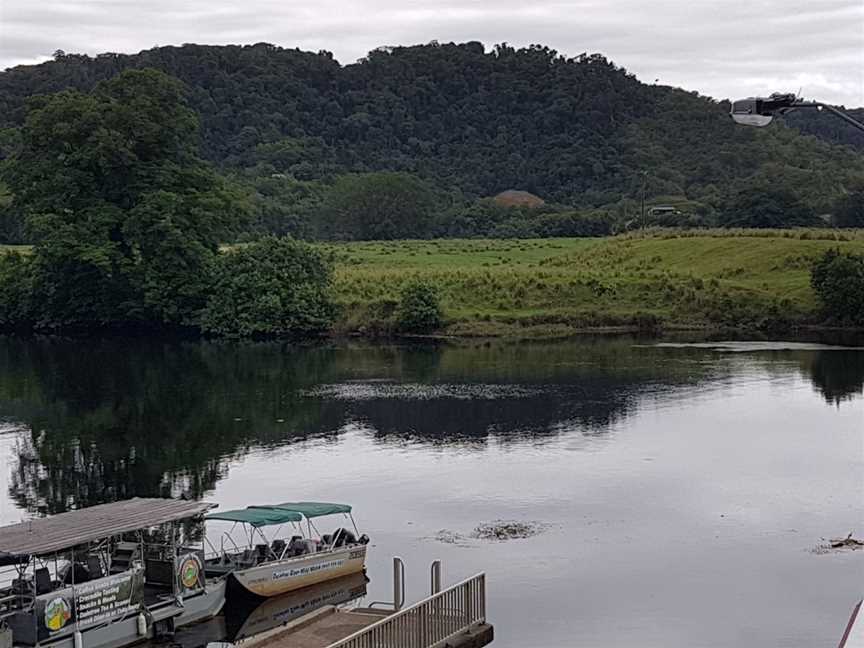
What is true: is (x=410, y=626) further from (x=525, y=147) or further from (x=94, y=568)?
(x=525, y=147)

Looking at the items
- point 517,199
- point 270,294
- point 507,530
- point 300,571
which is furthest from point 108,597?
point 517,199

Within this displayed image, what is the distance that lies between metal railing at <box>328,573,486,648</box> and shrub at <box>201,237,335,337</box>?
5985 centimetres

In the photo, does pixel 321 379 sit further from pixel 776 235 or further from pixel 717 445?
pixel 776 235

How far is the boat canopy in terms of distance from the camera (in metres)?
24.1

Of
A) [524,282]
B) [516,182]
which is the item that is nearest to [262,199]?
[516,182]

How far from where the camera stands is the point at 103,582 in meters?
24.8

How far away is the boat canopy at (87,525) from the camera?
2411cm

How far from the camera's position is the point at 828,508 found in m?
35.9

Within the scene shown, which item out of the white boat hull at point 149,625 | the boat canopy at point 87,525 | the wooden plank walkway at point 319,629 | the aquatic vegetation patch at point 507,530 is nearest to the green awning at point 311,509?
the boat canopy at point 87,525

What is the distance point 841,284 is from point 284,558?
60.8m

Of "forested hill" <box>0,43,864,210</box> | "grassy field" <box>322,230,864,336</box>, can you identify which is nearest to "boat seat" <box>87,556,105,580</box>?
"grassy field" <box>322,230,864,336</box>

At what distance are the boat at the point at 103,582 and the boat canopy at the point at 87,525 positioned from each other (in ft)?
0.06

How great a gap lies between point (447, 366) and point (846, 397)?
1977cm

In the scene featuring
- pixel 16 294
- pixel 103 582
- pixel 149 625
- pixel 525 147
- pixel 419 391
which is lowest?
pixel 149 625
